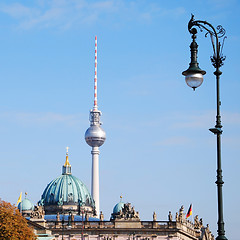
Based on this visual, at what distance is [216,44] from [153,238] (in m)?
121

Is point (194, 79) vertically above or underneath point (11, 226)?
underneath

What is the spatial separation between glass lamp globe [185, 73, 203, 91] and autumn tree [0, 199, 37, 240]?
213 ft

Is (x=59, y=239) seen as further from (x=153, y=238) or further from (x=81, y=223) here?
(x=153, y=238)

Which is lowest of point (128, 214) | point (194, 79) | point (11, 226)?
point (194, 79)

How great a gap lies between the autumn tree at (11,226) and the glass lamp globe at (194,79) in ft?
213

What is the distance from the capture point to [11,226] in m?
94.4

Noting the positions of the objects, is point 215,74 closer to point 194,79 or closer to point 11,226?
point 194,79

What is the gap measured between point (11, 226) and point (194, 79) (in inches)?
2597

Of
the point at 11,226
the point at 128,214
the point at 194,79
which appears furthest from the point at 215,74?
the point at 128,214

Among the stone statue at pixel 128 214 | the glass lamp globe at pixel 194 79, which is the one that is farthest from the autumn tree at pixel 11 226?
the glass lamp globe at pixel 194 79

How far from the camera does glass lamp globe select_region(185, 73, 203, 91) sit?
31891 mm

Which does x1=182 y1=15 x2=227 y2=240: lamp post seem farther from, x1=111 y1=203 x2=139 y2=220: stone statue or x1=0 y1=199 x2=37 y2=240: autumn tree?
x1=111 y1=203 x2=139 y2=220: stone statue

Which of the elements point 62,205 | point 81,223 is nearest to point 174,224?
point 81,223

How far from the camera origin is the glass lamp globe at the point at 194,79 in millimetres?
31891
